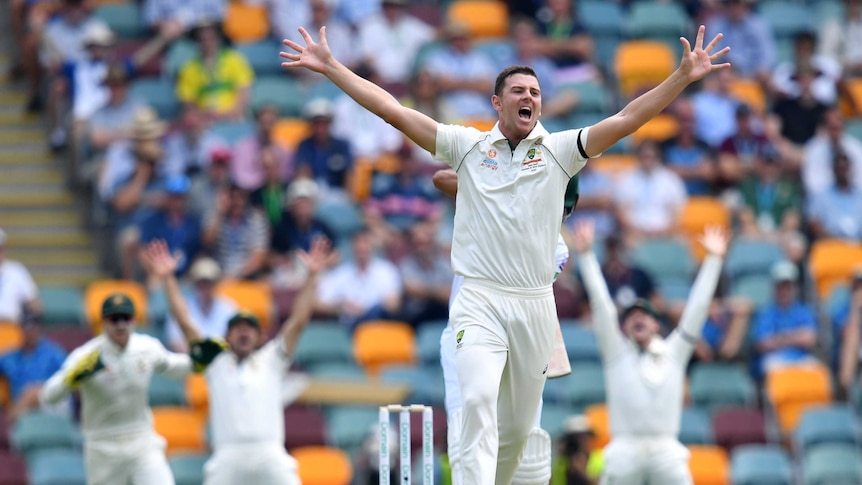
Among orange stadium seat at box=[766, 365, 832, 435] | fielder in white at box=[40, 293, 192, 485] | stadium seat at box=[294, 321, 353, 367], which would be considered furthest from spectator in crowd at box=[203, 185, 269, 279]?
orange stadium seat at box=[766, 365, 832, 435]

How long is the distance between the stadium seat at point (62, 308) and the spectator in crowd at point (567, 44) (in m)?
6.25

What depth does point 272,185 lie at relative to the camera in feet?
52.4

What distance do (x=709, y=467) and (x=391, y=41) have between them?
6.67 m

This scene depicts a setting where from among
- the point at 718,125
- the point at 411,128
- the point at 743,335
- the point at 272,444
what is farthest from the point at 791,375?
the point at 411,128

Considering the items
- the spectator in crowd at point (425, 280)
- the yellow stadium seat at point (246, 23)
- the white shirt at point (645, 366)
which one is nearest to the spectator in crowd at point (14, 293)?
the spectator in crowd at point (425, 280)

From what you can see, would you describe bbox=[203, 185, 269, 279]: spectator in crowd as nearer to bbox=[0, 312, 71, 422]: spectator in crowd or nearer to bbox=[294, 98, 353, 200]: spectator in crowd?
bbox=[294, 98, 353, 200]: spectator in crowd

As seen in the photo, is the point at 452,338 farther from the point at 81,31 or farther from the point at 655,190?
the point at 81,31

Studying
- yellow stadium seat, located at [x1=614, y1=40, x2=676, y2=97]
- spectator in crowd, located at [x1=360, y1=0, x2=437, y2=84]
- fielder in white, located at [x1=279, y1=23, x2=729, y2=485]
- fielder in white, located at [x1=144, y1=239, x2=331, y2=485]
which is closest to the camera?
fielder in white, located at [x1=279, y1=23, x2=729, y2=485]

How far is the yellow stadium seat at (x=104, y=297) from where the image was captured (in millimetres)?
14984

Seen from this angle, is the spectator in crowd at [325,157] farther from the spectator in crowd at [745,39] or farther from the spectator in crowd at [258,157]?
the spectator in crowd at [745,39]

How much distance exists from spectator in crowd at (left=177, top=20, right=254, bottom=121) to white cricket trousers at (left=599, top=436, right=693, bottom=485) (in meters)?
6.76

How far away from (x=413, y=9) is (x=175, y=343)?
6.32m

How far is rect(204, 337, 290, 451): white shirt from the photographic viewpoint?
41.5ft

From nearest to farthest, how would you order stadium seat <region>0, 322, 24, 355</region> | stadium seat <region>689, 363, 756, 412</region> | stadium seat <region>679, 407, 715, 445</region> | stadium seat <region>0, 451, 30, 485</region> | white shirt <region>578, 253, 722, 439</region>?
white shirt <region>578, 253, 722, 439</region>, stadium seat <region>0, 451, 30, 485</region>, stadium seat <region>679, 407, 715, 445</region>, stadium seat <region>0, 322, 24, 355</region>, stadium seat <region>689, 363, 756, 412</region>
